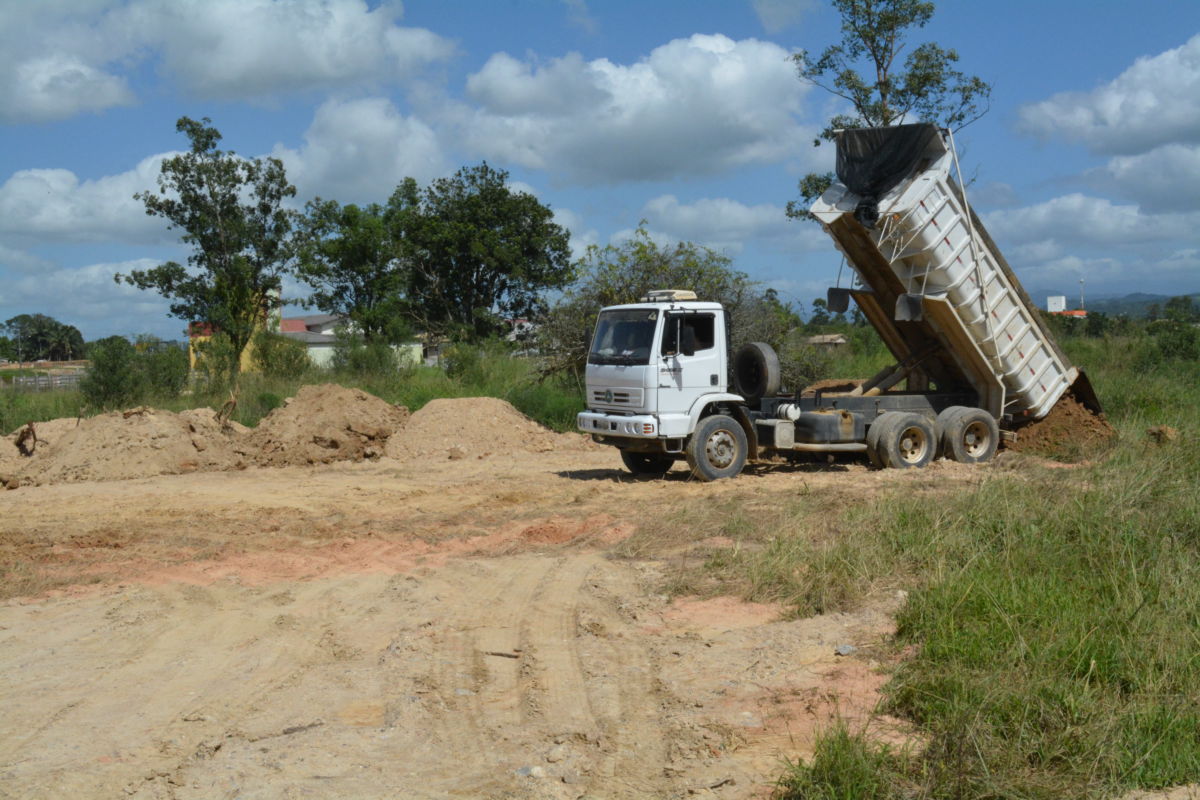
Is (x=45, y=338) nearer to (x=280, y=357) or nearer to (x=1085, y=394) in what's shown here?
(x=280, y=357)

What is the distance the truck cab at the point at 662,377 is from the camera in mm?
13461

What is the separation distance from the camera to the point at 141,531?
11367 mm

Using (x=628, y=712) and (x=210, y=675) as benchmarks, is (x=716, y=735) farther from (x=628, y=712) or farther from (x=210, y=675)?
(x=210, y=675)

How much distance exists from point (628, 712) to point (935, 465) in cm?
992

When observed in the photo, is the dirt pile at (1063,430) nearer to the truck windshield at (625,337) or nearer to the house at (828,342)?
the truck windshield at (625,337)

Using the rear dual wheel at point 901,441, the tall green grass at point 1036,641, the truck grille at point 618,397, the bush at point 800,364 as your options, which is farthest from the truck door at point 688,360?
the bush at point 800,364

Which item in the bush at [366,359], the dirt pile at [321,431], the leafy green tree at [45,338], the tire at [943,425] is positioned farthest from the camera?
the leafy green tree at [45,338]

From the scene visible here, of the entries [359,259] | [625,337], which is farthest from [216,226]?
[625,337]

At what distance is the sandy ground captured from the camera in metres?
4.94

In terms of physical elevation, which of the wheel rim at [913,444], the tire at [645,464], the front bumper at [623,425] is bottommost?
the tire at [645,464]

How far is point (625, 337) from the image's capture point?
543 inches

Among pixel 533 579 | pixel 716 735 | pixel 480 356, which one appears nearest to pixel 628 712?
pixel 716 735

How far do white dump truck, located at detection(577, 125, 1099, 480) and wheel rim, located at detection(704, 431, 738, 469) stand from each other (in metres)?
0.02

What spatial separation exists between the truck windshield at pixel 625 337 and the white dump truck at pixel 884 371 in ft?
0.06
